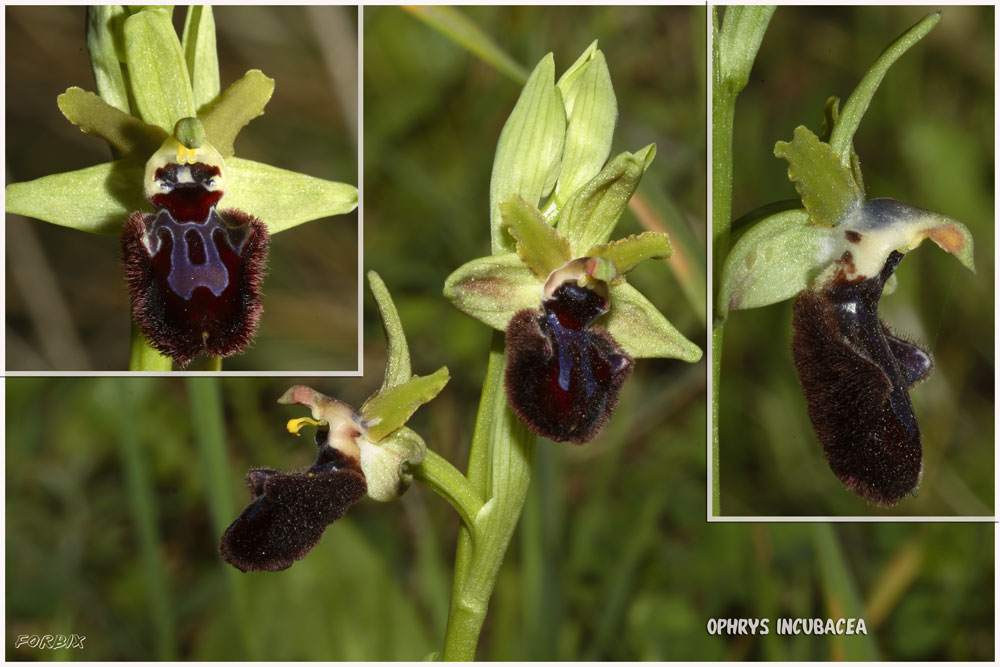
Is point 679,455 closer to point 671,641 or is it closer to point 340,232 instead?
point 671,641

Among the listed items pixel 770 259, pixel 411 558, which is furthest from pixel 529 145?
pixel 411 558

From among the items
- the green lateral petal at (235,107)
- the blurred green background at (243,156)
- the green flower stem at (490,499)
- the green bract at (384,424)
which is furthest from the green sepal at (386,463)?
the blurred green background at (243,156)

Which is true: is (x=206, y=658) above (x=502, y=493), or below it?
below

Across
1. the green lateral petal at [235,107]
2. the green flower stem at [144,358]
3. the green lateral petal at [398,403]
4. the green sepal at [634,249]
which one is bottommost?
the green lateral petal at [398,403]

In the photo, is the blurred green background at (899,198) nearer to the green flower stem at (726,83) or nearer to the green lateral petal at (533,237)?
the green flower stem at (726,83)

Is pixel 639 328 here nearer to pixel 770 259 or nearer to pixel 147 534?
pixel 770 259

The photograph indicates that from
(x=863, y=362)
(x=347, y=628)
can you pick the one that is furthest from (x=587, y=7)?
(x=347, y=628)

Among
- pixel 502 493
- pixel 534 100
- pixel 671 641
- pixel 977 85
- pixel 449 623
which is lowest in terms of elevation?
pixel 671 641
